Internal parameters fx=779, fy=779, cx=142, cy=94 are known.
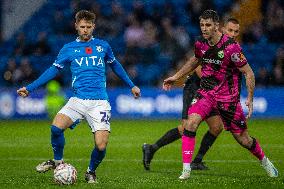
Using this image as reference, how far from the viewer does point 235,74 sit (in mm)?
10023

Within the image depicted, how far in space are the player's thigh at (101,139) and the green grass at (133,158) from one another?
1.50 ft

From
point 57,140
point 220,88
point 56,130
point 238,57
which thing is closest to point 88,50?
point 56,130

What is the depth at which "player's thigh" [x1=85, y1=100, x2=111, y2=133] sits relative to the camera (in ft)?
31.2

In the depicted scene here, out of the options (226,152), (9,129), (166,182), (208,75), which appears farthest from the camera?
(9,129)

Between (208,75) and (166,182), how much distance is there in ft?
5.18

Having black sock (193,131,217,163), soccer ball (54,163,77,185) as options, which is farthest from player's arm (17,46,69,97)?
black sock (193,131,217,163)

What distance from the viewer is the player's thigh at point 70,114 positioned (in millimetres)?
9602

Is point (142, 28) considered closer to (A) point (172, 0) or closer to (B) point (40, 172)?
(A) point (172, 0)

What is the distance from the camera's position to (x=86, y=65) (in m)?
9.64

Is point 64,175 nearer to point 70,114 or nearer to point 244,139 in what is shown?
point 70,114

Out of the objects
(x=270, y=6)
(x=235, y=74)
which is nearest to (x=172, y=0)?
(x=270, y=6)

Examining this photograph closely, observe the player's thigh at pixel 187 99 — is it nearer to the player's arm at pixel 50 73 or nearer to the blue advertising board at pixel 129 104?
the player's arm at pixel 50 73

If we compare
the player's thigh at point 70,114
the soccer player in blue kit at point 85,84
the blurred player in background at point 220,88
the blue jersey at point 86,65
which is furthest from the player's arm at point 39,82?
the blurred player in background at point 220,88

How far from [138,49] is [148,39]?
0.39 m
